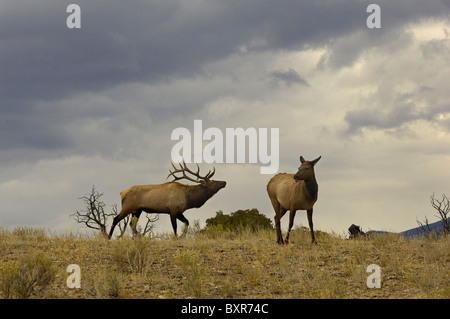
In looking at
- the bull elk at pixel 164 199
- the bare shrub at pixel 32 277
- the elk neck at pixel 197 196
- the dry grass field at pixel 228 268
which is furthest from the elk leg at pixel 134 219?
the bare shrub at pixel 32 277

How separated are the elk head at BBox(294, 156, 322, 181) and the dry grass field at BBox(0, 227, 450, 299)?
1.92 m

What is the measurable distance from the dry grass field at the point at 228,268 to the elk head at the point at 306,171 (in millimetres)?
1918

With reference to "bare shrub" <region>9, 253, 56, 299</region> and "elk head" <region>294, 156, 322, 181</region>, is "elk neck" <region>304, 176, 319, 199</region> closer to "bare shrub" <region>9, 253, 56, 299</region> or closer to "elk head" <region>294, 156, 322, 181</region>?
"elk head" <region>294, 156, 322, 181</region>

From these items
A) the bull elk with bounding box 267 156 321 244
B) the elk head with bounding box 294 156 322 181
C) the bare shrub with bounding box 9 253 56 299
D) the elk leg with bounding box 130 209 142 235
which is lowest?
the bare shrub with bounding box 9 253 56 299

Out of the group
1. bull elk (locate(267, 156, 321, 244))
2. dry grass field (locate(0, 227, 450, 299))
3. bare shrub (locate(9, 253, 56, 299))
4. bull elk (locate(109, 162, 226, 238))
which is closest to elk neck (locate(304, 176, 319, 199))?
bull elk (locate(267, 156, 321, 244))

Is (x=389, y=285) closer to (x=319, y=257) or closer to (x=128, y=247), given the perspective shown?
(x=319, y=257)

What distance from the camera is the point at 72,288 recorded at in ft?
35.6

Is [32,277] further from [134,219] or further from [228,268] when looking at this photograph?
[134,219]

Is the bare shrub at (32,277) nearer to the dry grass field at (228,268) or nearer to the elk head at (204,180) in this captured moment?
the dry grass field at (228,268)

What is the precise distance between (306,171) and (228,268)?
4.44 metres

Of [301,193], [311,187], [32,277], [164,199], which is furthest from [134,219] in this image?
[32,277]

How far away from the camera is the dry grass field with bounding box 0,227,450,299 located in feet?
34.3
